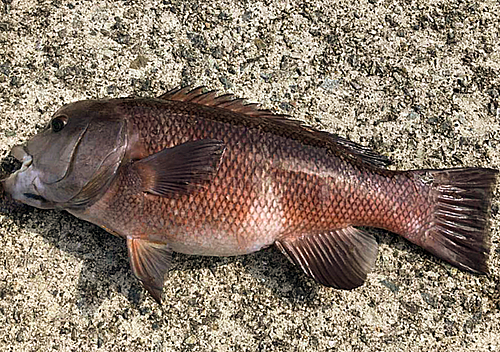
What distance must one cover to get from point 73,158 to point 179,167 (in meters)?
0.52

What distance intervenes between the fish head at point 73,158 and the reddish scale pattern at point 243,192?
0.08m

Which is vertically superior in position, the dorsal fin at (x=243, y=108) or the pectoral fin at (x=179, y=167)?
the dorsal fin at (x=243, y=108)

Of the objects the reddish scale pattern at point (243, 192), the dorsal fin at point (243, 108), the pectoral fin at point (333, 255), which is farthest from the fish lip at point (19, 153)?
the pectoral fin at point (333, 255)

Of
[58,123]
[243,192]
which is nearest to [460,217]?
[243,192]

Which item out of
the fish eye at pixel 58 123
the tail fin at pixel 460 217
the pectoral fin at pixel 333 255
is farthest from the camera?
the tail fin at pixel 460 217

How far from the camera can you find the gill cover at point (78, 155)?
2.48m

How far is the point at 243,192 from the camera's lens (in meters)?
2.52

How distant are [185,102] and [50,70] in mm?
1000

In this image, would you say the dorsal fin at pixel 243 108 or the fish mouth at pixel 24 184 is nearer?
the fish mouth at pixel 24 184

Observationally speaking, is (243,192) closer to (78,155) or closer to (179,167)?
(179,167)

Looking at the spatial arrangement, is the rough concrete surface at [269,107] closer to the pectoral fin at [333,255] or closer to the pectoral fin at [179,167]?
the pectoral fin at [333,255]

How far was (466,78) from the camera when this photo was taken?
132 inches

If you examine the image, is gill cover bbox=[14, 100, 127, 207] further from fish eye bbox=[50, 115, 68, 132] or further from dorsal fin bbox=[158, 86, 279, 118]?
dorsal fin bbox=[158, 86, 279, 118]

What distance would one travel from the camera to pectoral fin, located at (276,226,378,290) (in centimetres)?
270
